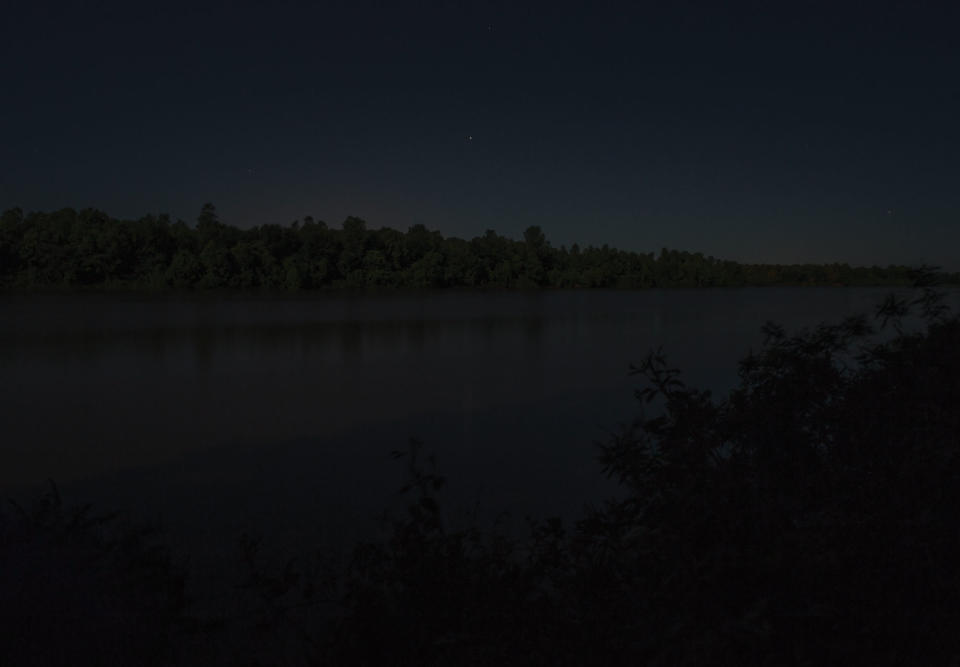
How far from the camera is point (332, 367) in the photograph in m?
15.3

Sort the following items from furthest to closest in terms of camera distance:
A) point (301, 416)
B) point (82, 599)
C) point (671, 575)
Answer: point (301, 416), point (82, 599), point (671, 575)

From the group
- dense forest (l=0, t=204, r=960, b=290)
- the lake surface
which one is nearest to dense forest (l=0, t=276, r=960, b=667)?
the lake surface

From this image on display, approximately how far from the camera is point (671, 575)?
223 centimetres

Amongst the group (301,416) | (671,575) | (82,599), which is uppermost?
(671,575)

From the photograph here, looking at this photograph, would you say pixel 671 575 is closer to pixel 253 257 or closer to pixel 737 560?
pixel 737 560

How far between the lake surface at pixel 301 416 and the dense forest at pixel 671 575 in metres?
1.88

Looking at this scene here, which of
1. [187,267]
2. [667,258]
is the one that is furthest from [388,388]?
[667,258]

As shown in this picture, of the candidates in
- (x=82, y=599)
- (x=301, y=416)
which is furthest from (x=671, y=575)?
(x=301, y=416)

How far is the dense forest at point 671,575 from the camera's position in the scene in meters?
2.15

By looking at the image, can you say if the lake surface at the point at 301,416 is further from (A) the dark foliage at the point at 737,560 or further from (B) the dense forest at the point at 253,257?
(B) the dense forest at the point at 253,257

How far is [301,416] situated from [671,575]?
8.40 metres

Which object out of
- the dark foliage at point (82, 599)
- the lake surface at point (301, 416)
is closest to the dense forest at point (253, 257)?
the lake surface at point (301, 416)

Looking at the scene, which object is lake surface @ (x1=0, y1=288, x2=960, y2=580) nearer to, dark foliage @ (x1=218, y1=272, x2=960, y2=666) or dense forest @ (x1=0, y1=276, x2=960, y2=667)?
dense forest @ (x1=0, y1=276, x2=960, y2=667)

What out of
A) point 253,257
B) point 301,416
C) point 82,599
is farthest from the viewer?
point 253,257
